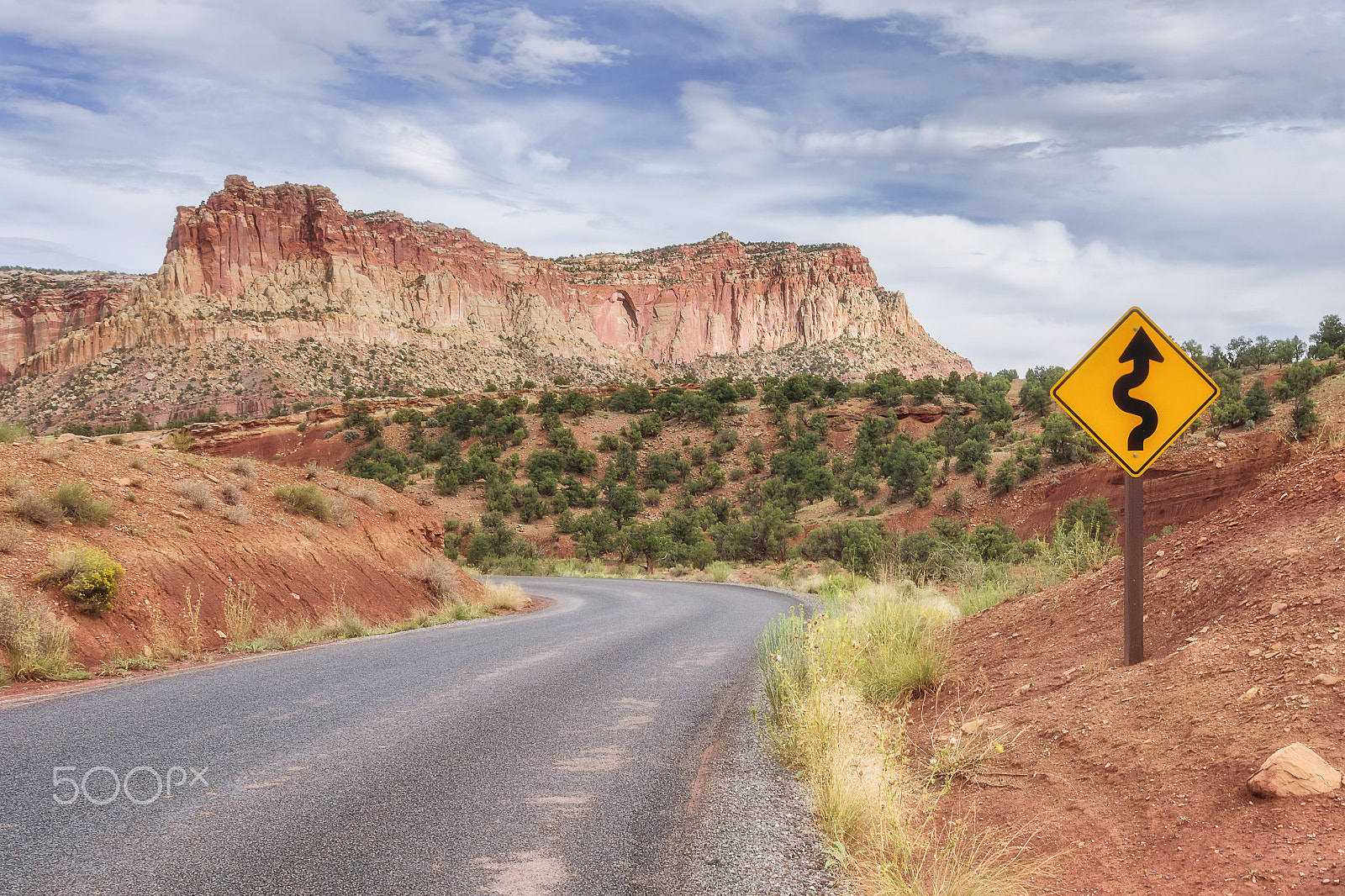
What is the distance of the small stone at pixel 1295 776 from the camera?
3.49m

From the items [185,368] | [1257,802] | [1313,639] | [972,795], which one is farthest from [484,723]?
[185,368]

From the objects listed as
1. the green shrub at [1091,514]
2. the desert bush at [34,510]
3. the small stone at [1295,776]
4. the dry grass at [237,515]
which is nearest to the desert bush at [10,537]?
the desert bush at [34,510]

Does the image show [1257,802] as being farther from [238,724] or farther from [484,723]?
[238,724]

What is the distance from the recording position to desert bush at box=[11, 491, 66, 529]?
1141 cm

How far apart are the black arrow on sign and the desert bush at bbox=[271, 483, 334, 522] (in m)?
16.3

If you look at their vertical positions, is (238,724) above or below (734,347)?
below

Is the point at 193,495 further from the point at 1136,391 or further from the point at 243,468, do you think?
the point at 1136,391

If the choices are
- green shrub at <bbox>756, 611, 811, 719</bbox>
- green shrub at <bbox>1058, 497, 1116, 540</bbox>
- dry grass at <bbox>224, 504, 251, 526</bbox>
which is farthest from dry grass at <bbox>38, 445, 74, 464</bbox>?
green shrub at <bbox>1058, 497, 1116, 540</bbox>

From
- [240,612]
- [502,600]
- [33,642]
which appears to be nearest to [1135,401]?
[33,642]

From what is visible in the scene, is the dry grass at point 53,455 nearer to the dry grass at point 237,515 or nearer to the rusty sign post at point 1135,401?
the dry grass at point 237,515

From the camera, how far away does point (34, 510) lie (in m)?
11.4

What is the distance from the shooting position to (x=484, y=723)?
677 centimetres

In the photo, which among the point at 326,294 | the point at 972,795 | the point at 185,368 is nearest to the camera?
the point at 972,795

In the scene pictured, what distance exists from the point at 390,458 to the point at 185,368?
37849 mm
